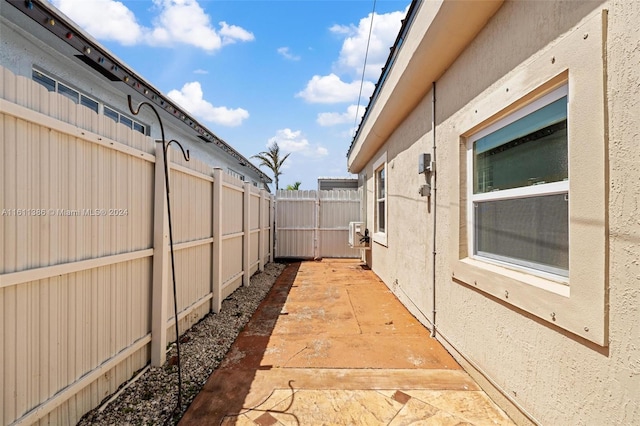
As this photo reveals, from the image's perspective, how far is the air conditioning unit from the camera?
344 inches

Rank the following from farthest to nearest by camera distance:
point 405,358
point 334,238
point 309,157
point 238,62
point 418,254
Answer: point 309,157
point 334,238
point 238,62
point 418,254
point 405,358

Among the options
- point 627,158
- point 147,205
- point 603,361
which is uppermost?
point 627,158

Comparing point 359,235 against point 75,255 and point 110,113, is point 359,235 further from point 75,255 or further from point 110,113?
point 75,255

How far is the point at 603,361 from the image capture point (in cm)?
151

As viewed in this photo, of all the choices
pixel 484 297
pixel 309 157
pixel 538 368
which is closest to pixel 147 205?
pixel 484 297

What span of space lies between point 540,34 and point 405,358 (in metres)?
3.12

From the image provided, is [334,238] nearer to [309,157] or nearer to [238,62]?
[238,62]

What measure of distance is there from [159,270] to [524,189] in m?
3.41

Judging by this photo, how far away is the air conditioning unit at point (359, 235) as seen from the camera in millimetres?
8734

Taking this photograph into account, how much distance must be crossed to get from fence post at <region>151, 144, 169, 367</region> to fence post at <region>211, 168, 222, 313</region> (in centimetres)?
153

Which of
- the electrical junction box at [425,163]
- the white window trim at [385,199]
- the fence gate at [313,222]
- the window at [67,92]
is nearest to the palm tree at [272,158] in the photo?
the fence gate at [313,222]

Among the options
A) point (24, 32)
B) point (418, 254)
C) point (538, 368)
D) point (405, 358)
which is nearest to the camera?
point (538, 368)

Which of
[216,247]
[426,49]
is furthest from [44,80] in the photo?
[426,49]

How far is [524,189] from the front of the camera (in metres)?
2.29
